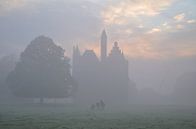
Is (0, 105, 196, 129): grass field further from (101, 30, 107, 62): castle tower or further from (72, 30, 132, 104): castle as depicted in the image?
(101, 30, 107, 62): castle tower

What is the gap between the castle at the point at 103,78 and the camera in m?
90.6

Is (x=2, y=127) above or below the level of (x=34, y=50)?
below

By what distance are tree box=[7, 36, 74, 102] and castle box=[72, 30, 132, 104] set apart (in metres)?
21.9

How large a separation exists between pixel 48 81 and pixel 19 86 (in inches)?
225

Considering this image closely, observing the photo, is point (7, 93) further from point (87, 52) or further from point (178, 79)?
point (178, 79)

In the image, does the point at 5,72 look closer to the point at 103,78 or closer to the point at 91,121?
the point at 103,78

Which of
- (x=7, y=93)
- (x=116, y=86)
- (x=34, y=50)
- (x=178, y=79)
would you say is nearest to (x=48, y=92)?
(x=34, y=50)

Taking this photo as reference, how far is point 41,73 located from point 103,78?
102 ft

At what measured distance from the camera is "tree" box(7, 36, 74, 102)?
64.3m

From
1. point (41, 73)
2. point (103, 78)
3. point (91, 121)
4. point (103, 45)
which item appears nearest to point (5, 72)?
point (103, 78)

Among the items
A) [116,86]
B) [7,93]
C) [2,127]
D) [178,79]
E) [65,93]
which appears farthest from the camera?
[178,79]

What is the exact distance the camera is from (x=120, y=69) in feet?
326

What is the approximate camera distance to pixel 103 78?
306 ft

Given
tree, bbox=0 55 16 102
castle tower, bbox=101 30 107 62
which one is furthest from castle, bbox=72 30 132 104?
tree, bbox=0 55 16 102
